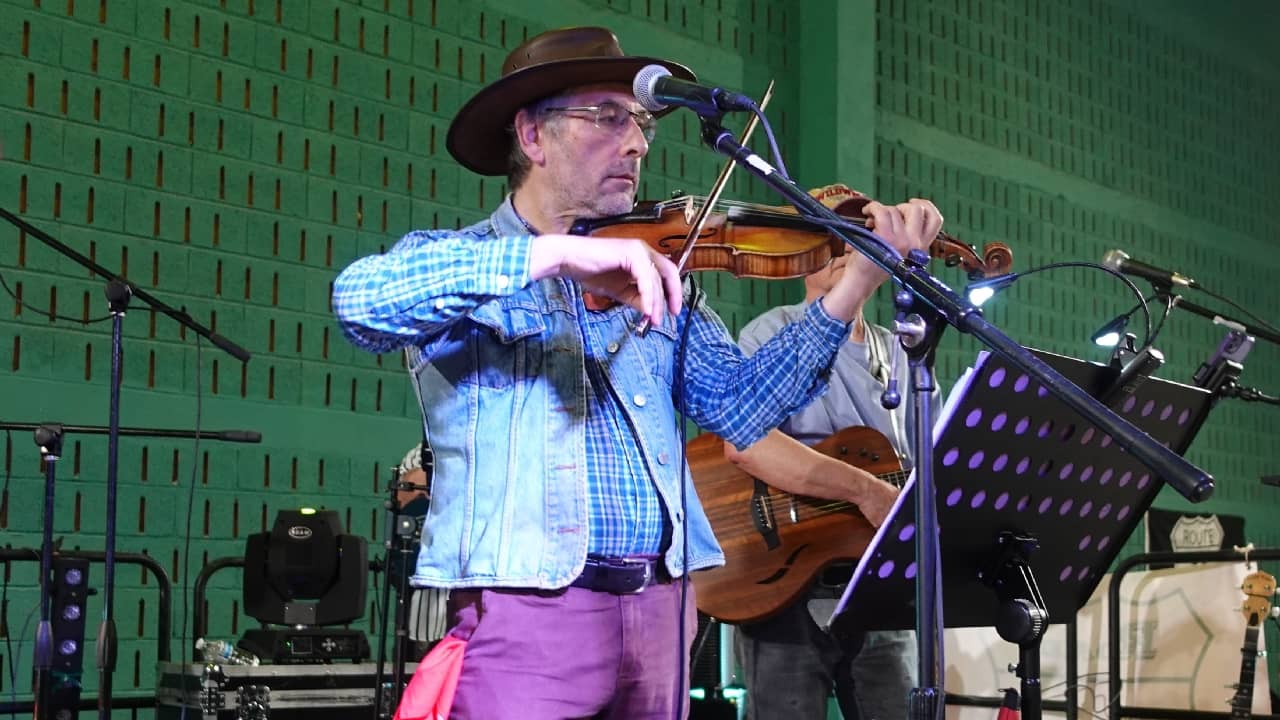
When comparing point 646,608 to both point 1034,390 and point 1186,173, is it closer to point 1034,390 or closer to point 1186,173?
point 1034,390

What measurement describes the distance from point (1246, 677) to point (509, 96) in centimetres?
372

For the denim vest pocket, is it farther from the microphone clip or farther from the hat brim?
the microphone clip

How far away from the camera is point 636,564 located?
225 cm

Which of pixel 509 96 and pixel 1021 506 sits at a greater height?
pixel 509 96

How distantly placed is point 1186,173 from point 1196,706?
5.60 meters

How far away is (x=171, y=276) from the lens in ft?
17.5

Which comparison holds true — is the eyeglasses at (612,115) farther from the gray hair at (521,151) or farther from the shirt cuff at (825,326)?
the shirt cuff at (825,326)

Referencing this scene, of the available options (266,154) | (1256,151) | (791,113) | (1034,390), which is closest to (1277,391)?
(1256,151)

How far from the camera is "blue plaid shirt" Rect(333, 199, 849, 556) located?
84.0 inches

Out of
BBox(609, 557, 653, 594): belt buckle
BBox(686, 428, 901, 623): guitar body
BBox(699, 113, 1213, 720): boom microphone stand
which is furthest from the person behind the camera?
BBox(686, 428, 901, 623): guitar body

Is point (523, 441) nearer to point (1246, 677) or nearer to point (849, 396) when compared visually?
point (849, 396)

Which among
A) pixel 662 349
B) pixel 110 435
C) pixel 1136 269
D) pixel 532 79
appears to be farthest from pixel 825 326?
pixel 110 435

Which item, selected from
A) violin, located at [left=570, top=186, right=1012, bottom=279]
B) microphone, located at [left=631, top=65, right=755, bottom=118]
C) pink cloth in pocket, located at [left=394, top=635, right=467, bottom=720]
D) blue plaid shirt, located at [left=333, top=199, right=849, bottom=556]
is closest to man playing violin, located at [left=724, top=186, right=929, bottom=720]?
violin, located at [left=570, top=186, right=1012, bottom=279]

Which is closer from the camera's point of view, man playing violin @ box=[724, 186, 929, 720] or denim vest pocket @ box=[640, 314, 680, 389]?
denim vest pocket @ box=[640, 314, 680, 389]
